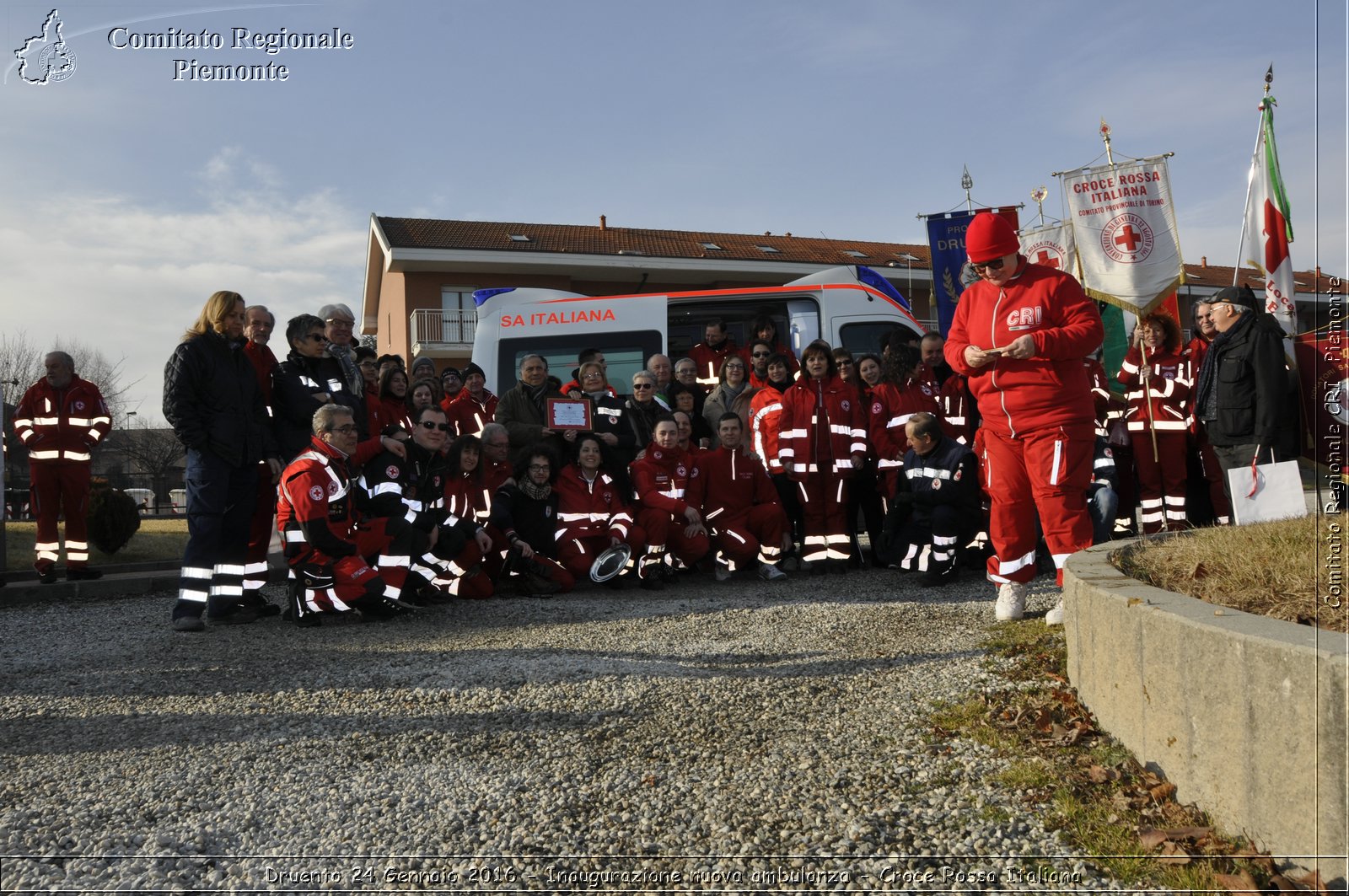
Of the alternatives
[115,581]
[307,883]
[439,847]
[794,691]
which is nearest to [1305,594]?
[794,691]

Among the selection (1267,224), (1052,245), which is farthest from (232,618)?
(1052,245)

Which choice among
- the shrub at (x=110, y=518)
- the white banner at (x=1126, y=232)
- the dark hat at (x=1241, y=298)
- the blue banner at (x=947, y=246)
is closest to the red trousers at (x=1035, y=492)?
the dark hat at (x=1241, y=298)

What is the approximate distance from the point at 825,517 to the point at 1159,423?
114 inches

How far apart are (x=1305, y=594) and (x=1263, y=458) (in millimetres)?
3750

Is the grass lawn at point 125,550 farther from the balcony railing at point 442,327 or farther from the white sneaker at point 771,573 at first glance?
the balcony railing at point 442,327

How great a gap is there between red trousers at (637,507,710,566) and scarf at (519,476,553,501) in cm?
77

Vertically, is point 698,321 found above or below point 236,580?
above

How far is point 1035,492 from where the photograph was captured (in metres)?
5.05

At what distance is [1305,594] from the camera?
297cm

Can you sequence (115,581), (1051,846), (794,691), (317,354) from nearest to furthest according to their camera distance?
(1051,846) → (794,691) → (317,354) → (115,581)

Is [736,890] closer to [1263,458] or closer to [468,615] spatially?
→ [468,615]

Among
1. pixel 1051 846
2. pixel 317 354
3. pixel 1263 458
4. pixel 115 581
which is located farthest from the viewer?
pixel 115 581

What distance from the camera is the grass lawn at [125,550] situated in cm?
1009

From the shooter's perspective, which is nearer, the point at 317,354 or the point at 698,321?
the point at 317,354
